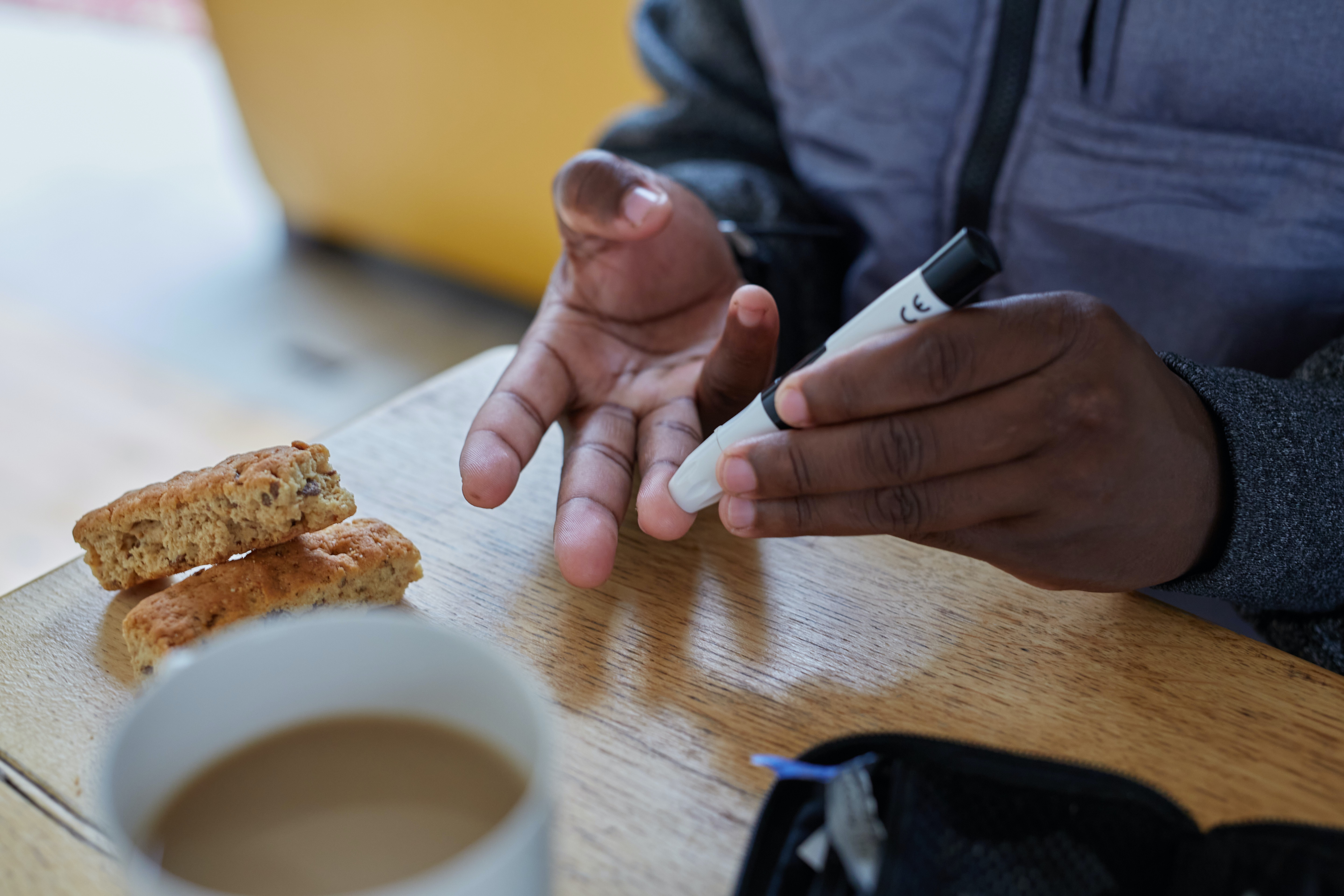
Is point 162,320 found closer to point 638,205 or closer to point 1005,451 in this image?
point 638,205

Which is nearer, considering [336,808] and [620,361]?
[336,808]

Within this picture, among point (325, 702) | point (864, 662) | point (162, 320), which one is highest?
point (325, 702)

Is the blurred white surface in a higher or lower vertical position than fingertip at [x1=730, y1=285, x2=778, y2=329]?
lower

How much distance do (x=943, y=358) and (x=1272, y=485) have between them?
0.69ft

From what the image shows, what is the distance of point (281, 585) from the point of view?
18.9 inches

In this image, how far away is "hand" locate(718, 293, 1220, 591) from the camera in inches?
17.7

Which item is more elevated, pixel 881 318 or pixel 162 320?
pixel 881 318

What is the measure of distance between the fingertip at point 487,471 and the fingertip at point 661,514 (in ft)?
0.27

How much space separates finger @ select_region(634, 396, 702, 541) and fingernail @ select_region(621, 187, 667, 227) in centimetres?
13

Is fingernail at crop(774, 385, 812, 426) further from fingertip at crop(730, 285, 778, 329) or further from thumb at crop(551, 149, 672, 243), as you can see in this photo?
thumb at crop(551, 149, 672, 243)

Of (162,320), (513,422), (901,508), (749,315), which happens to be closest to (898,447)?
(901,508)

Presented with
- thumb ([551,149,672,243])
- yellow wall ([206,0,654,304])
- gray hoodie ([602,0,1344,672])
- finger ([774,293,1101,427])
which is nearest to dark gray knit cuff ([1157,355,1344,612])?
gray hoodie ([602,0,1344,672])

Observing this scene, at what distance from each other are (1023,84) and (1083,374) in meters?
0.42

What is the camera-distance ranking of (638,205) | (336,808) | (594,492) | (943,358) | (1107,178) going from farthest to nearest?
(1107,178) → (638,205) → (594,492) → (943,358) → (336,808)
